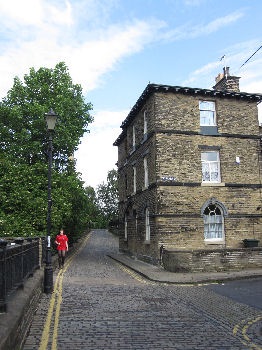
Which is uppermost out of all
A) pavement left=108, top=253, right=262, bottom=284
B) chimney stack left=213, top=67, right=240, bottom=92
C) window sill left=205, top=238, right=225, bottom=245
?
chimney stack left=213, top=67, right=240, bottom=92

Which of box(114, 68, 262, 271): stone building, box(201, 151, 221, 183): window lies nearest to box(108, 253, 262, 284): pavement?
box(114, 68, 262, 271): stone building

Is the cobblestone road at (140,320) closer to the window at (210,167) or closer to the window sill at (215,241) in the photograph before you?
the window sill at (215,241)

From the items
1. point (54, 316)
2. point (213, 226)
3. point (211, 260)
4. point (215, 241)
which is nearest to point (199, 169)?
point (213, 226)

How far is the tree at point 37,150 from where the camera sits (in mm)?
20750

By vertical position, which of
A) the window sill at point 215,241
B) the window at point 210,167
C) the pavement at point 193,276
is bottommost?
the pavement at point 193,276

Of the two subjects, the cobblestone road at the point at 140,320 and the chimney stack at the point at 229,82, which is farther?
the chimney stack at the point at 229,82

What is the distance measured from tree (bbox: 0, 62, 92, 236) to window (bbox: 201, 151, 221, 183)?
7968 mm

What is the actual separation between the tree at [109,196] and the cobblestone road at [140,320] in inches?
2167

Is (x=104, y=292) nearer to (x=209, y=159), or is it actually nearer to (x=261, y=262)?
(x=261, y=262)

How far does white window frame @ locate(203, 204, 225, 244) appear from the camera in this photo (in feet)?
64.1

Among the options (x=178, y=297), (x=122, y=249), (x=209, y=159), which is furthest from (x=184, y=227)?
(x=122, y=249)

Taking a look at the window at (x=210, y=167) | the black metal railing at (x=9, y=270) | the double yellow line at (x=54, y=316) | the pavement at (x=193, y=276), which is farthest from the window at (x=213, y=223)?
the black metal railing at (x=9, y=270)

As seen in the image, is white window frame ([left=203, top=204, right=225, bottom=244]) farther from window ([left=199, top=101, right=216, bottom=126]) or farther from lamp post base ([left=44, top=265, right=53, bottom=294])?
lamp post base ([left=44, top=265, right=53, bottom=294])

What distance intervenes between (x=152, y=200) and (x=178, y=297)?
9.61 metres
